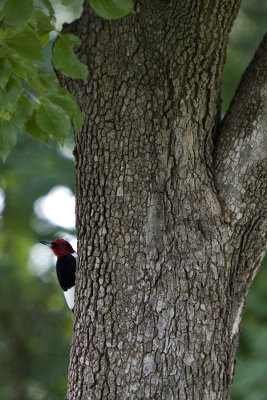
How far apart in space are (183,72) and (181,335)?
1.51 meters

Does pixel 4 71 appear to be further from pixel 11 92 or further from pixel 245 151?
pixel 245 151

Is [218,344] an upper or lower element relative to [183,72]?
lower

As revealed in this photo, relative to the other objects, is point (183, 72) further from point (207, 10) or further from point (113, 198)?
point (113, 198)

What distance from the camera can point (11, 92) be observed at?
3525mm

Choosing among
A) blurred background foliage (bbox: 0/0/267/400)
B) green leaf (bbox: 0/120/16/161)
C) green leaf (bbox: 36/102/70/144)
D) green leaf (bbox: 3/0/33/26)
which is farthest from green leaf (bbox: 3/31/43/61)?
blurred background foliage (bbox: 0/0/267/400)

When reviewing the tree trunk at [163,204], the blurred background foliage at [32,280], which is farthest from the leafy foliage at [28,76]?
the blurred background foliage at [32,280]

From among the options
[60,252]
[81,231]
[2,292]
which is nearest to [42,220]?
[2,292]

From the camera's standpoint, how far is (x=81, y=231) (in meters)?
4.30

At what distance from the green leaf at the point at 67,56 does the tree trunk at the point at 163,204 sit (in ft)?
2.43

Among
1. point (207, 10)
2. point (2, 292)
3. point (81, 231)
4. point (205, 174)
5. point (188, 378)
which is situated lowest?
point (188, 378)

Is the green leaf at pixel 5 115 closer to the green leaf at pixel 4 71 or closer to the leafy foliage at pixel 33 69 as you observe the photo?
the leafy foliage at pixel 33 69

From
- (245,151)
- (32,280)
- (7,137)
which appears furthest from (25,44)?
(32,280)

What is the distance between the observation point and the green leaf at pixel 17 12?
3.35 meters

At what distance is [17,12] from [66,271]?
11.9 ft
